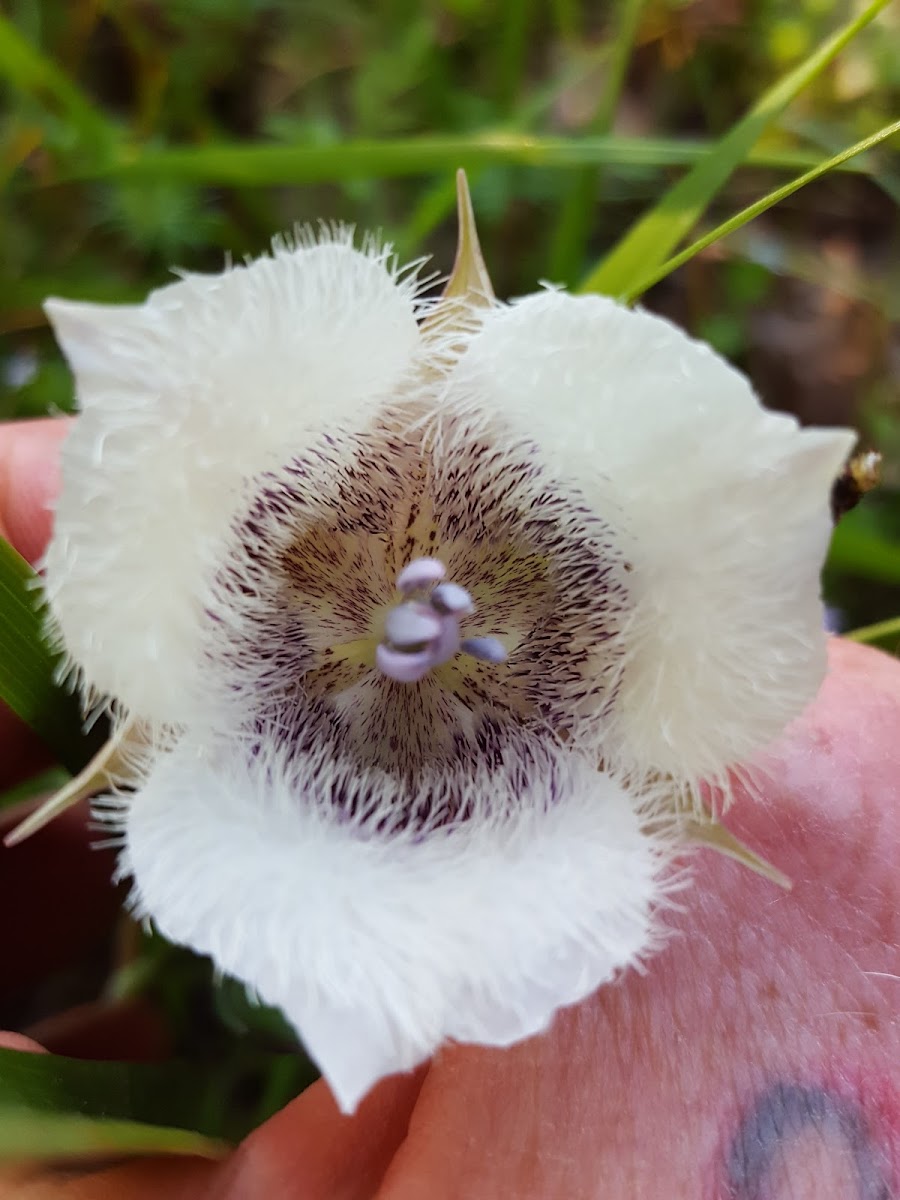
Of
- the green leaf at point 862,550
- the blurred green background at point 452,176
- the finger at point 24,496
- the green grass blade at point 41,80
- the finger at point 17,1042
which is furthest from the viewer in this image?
the blurred green background at point 452,176

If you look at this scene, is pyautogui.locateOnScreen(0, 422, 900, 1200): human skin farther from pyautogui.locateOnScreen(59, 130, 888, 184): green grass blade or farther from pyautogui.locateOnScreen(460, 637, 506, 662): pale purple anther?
pyautogui.locateOnScreen(59, 130, 888, 184): green grass blade

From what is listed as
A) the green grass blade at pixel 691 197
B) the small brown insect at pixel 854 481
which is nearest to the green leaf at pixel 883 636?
the small brown insect at pixel 854 481

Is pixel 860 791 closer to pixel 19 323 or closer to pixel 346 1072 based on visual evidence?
pixel 346 1072

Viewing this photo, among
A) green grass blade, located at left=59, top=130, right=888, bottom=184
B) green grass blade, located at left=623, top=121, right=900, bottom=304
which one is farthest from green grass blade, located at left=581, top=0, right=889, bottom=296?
green grass blade, located at left=623, top=121, right=900, bottom=304

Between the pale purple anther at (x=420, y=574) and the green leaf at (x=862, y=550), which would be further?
the green leaf at (x=862, y=550)

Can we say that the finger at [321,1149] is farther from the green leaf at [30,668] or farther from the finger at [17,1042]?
the green leaf at [30,668]

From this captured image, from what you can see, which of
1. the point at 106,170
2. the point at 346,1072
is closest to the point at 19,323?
the point at 106,170
